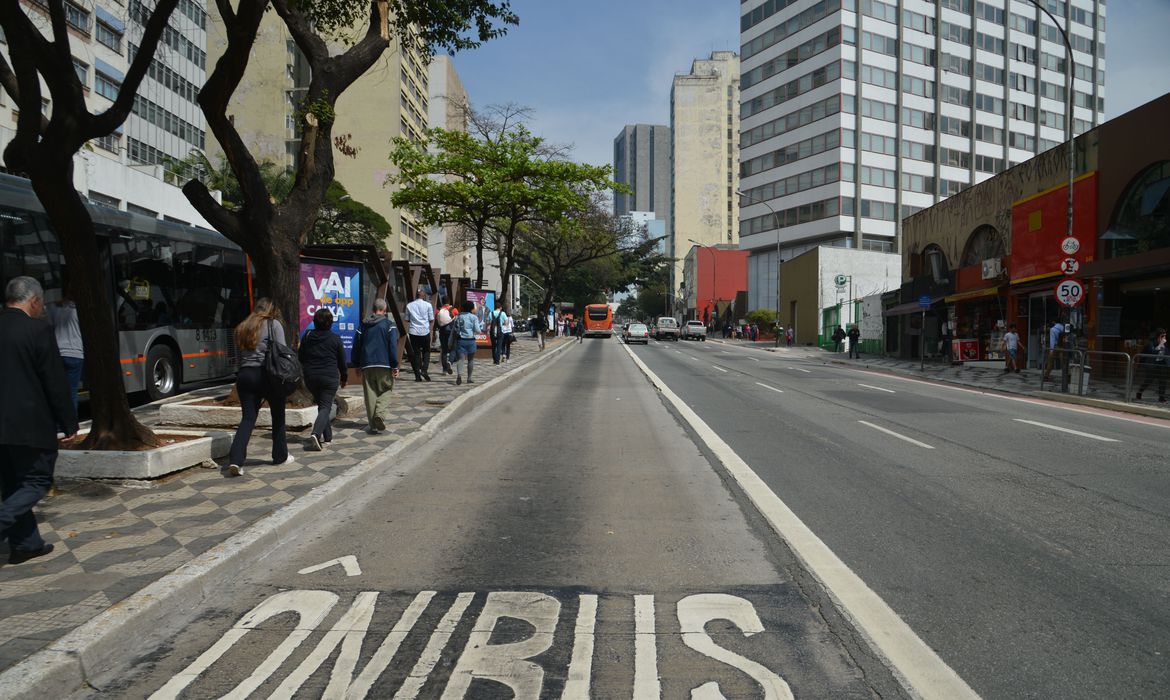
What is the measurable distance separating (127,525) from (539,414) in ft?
26.6

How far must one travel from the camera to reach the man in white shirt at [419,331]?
54.9 ft

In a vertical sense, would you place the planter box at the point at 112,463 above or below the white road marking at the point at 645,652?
above

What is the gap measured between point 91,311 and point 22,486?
2880 millimetres

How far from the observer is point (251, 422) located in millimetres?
7527

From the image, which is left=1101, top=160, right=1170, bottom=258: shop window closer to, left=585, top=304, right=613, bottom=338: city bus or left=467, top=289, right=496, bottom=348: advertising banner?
left=467, top=289, right=496, bottom=348: advertising banner

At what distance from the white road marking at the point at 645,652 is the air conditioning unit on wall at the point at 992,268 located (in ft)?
93.3

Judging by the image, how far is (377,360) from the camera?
9.80 meters

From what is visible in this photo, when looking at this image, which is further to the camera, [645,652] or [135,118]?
[135,118]

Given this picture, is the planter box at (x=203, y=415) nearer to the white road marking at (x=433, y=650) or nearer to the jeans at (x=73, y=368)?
the jeans at (x=73, y=368)

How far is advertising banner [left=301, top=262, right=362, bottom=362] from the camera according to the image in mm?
14105

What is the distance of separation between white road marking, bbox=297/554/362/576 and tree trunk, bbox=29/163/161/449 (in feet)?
10.6

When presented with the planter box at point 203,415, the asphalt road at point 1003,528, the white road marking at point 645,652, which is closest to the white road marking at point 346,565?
the white road marking at point 645,652

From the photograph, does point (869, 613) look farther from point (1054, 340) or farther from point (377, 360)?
point (1054, 340)

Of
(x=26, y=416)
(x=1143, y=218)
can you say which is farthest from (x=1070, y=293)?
(x=26, y=416)
